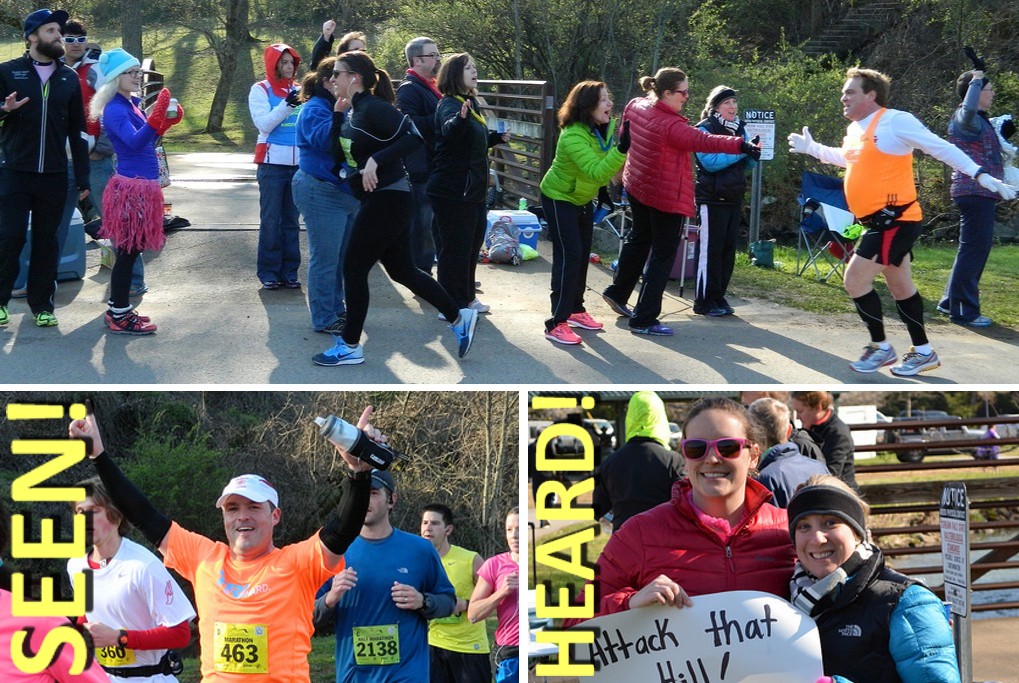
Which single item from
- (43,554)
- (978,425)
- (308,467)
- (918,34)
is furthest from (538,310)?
(918,34)

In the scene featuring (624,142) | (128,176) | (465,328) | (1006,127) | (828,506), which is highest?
(1006,127)

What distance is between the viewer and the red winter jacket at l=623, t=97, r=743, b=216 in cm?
788

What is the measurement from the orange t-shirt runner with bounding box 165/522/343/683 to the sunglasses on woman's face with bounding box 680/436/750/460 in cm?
135

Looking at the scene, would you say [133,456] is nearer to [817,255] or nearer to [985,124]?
[817,255]

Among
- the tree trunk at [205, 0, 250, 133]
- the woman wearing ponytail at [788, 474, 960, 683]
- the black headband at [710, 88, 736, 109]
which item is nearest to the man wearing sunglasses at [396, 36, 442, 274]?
the black headband at [710, 88, 736, 109]

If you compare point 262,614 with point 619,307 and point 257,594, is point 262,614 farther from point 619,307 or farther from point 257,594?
point 619,307

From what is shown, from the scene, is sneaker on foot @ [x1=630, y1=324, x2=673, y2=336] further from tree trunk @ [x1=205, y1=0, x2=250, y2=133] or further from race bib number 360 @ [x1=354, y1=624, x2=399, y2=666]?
tree trunk @ [x1=205, y1=0, x2=250, y2=133]

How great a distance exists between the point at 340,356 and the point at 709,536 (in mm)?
Answer: 4100

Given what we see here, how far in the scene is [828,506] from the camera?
131 inches

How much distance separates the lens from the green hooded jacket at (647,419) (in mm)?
5113

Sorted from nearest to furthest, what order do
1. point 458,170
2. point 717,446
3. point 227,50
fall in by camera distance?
point 717,446
point 458,170
point 227,50

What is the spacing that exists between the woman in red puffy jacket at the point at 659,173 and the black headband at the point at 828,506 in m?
4.49

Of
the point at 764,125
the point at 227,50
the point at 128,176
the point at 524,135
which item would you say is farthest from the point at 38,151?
the point at 227,50

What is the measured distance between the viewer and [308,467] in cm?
976
